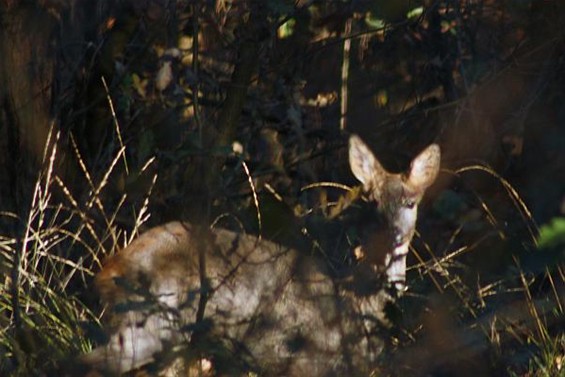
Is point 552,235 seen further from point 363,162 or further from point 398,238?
point 363,162

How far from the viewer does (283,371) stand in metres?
4.70

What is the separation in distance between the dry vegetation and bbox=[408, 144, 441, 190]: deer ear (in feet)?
0.71

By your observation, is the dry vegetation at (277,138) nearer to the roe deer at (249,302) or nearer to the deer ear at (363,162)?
the roe deer at (249,302)

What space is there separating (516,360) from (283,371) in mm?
972

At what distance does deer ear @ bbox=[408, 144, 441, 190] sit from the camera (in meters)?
6.28

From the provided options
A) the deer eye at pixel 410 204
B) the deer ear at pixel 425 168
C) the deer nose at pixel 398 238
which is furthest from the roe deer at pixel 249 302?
the deer ear at pixel 425 168

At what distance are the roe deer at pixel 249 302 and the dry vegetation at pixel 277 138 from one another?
0.14 m

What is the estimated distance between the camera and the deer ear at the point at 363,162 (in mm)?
6469

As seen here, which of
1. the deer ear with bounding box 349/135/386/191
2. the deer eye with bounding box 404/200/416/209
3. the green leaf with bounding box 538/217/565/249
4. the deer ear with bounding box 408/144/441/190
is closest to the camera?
the green leaf with bounding box 538/217/565/249

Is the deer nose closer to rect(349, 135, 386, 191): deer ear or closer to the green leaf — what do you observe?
rect(349, 135, 386, 191): deer ear

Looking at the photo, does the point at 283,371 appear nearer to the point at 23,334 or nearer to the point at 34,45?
the point at 23,334

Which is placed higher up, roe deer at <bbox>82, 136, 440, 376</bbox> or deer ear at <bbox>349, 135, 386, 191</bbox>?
roe deer at <bbox>82, 136, 440, 376</bbox>

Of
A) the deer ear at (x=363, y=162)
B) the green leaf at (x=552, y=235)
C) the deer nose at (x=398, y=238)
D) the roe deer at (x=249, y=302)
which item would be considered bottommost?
the deer nose at (x=398, y=238)

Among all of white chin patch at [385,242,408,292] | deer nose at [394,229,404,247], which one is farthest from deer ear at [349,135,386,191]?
white chin patch at [385,242,408,292]
